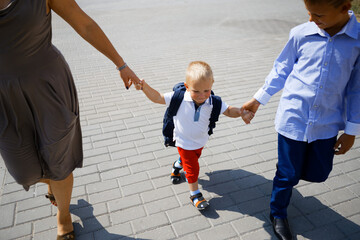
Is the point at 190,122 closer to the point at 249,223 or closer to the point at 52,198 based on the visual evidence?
the point at 249,223

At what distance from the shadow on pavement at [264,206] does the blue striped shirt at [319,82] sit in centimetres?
91

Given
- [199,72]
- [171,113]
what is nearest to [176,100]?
[171,113]

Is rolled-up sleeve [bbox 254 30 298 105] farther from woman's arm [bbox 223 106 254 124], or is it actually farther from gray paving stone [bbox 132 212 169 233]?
gray paving stone [bbox 132 212 169 233]

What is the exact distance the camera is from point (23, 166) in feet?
6.75

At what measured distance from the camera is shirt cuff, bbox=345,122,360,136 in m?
2.08

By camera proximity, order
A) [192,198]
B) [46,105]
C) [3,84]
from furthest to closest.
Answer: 1. [192,198]
2. [46,105]
3. [3,84]

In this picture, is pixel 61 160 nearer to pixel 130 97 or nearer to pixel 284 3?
pixel 130 97

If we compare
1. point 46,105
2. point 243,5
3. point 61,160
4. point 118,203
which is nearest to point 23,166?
point 61,160

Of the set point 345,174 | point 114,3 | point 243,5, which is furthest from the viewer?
point 114,3

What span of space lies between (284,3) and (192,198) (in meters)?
14.3

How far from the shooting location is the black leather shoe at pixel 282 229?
8.03 feet

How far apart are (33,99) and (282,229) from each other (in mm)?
2137

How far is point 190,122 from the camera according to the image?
8.54ft

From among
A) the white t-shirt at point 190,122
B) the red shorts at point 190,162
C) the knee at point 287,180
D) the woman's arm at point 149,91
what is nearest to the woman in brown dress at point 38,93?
the woman's arm at point 149,91
